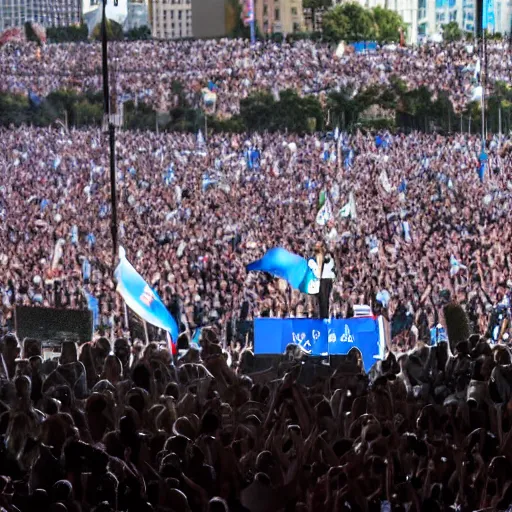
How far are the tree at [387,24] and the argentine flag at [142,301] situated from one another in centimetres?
502

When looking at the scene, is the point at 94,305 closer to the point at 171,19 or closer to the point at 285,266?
the point at 285,266

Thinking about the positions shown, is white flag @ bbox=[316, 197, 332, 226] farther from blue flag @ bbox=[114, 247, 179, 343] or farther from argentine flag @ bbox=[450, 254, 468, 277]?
blue flag @ bbox=[114, 247, 179, 343]

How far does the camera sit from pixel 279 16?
52.0ft

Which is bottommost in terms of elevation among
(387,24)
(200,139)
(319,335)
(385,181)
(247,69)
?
(319,335)

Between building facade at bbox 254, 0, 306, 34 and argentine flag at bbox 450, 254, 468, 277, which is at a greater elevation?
building facade at bbox 254, 0, 306, 34

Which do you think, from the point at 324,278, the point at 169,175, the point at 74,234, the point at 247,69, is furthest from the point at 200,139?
the point at 324,278

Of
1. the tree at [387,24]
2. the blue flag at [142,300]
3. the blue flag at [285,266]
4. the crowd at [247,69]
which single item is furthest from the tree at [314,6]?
the blue flag at [142,300]

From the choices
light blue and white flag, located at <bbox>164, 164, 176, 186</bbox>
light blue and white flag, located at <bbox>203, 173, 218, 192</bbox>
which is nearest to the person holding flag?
light blue and white flag, located at <bbox>203, 173, 218, 192</bbox>

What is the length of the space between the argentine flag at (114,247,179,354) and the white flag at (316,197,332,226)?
3.17 metres

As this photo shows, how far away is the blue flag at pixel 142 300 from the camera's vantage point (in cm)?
1181

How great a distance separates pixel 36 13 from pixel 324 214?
4293mm

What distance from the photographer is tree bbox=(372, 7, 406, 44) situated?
15.7 meters

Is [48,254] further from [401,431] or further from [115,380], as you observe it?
[401,431]

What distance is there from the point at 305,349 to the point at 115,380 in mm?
1921
